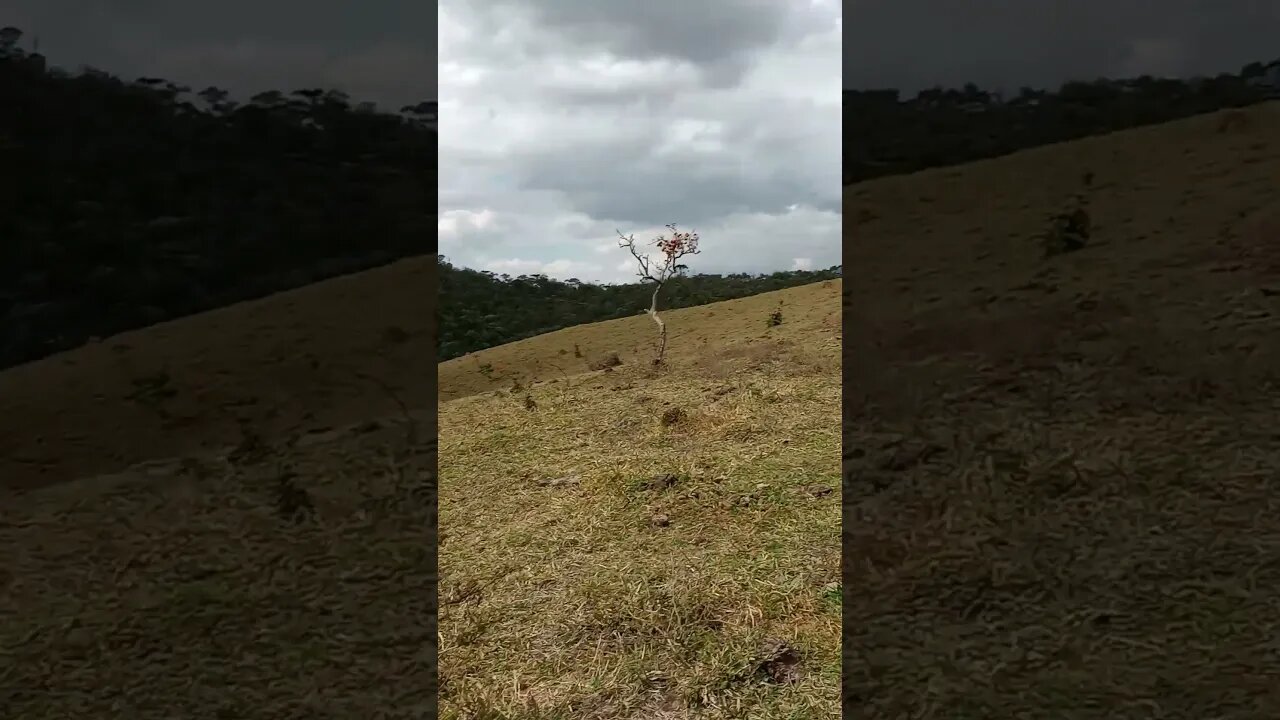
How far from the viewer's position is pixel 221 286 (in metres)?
3.75

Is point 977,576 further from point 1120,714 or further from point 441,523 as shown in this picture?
point 441,523

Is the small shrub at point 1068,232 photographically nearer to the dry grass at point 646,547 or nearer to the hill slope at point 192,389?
the dry grass at point 646,547

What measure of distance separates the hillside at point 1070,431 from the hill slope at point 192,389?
2540 mm

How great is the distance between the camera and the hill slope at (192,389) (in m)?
3.59

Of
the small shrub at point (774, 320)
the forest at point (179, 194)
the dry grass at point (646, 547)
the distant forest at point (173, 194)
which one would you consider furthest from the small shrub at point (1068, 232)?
the small shrub at point (774, 320)

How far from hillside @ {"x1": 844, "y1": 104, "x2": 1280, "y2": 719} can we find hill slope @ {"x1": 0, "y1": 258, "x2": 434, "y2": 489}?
100.0 inches

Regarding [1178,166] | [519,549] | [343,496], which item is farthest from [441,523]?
[1178,166]

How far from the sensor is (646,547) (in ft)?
17.9

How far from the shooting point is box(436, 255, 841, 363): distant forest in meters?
18.9

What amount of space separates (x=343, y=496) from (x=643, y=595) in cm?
201

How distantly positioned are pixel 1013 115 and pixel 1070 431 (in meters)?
1.94

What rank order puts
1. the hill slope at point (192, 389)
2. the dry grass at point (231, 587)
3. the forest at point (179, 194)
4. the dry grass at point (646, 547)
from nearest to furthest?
the dry grass at point (231, 587) < the forest at point (179, 194) < the hill slope at point (192, 389) < the dry grass at point (646, 547)

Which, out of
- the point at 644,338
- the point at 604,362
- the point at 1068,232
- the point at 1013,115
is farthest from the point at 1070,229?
the point at 644,338

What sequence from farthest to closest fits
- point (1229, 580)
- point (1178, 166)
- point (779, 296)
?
point (779, 296) < point (1178, 166) < point (1229, 580)
